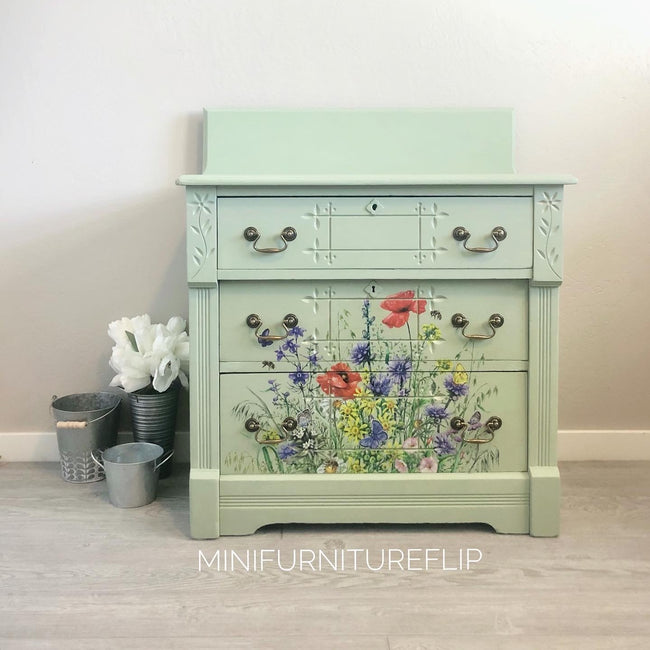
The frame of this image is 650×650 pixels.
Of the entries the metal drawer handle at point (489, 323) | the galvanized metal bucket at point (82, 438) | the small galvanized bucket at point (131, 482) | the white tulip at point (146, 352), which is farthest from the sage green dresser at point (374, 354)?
the galvanized metal bucket at point (82, 438)

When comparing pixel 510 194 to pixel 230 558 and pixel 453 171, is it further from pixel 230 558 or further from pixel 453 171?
pixel 230 558

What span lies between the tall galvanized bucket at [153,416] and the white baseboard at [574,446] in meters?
0.15

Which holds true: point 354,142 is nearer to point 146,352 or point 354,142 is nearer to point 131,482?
point 146,352

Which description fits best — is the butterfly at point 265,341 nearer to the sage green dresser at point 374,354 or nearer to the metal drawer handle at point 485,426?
the sage green dresser at point 374,354

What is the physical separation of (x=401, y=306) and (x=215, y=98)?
88cm

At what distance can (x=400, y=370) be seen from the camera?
5.11ft

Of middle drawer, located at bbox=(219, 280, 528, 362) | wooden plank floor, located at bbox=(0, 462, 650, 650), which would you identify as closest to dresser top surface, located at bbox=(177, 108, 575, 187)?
middle drawer, located at bbox=(219, 280, 528, 362)

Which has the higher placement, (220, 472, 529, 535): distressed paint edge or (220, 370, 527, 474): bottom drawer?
(220, 370, 527, 474): bottom drawer

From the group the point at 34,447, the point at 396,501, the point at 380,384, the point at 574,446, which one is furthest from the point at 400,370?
the point at 34,447

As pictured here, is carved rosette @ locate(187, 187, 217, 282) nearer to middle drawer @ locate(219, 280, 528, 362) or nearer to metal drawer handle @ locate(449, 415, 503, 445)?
middle drawer @ locate(219, 280, 528, 362)

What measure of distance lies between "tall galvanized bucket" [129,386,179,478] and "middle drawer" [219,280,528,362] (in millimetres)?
452

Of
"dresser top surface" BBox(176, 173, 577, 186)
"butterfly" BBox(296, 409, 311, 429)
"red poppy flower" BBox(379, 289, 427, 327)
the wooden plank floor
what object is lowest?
the wooden plank floor

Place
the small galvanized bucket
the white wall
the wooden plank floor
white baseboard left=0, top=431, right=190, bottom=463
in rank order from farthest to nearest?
white baseboard left=0, top=431, right=190, bottom=463, the white wall, the small galvanized bucket, the wooden plank floor

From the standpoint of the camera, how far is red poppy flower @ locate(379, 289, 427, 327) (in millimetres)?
1545
